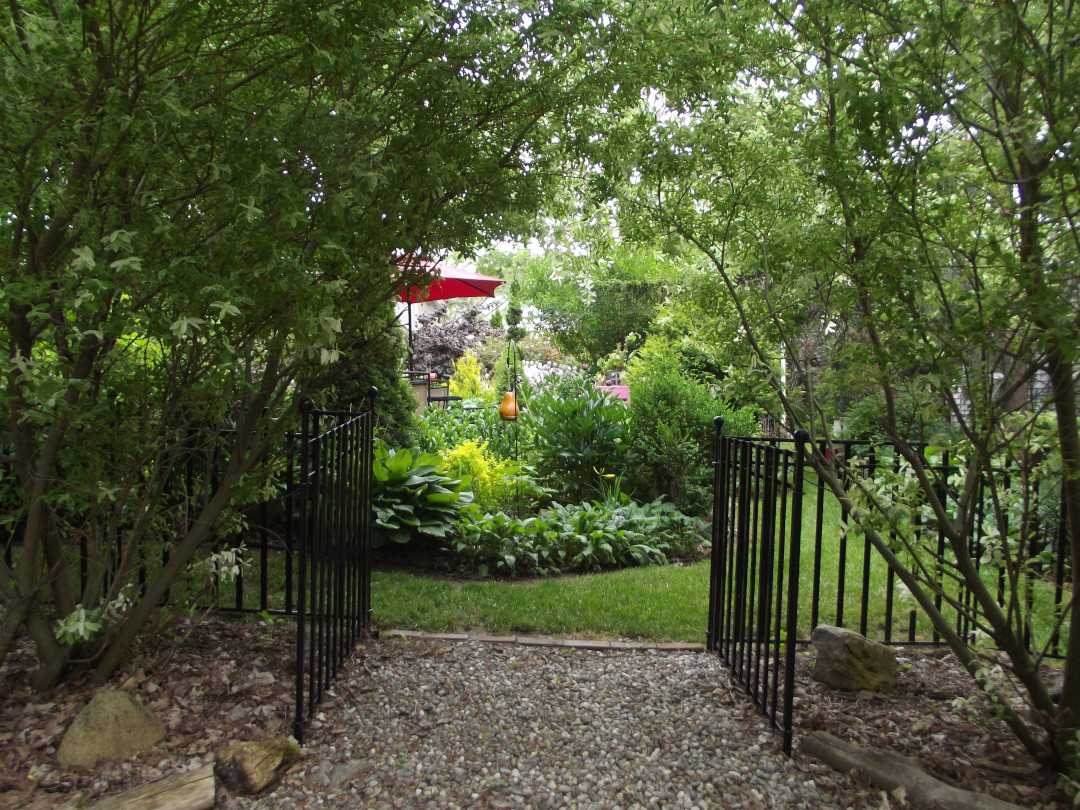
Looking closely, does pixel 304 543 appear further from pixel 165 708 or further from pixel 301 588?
pixel 165 708

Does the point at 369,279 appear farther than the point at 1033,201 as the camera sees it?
Yes

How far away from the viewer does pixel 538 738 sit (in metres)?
2.98

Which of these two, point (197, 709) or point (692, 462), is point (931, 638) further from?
point (197, 709)

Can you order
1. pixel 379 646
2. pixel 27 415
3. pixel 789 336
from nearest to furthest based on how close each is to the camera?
1. pixel 27 415
2. pixel 789 336
3. pixel 379 646

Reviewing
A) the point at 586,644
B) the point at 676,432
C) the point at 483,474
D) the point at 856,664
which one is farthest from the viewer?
the point at 676,432

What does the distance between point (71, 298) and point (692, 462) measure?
558 cm

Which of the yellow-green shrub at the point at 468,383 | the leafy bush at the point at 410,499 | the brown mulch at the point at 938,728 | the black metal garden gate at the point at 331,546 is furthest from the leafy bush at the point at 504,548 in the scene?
the yellow-green shrub at the point at 468,383

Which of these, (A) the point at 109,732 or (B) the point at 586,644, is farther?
(B) the point at 586,644

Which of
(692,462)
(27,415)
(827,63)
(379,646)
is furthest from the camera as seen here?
(692,462)

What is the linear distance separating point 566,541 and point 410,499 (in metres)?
1.14

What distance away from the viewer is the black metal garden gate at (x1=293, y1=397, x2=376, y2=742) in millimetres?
2812

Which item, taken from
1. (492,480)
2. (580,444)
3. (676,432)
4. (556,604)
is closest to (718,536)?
(556,604)

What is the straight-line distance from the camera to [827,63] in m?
2.66

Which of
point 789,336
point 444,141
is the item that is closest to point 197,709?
point 444,141
